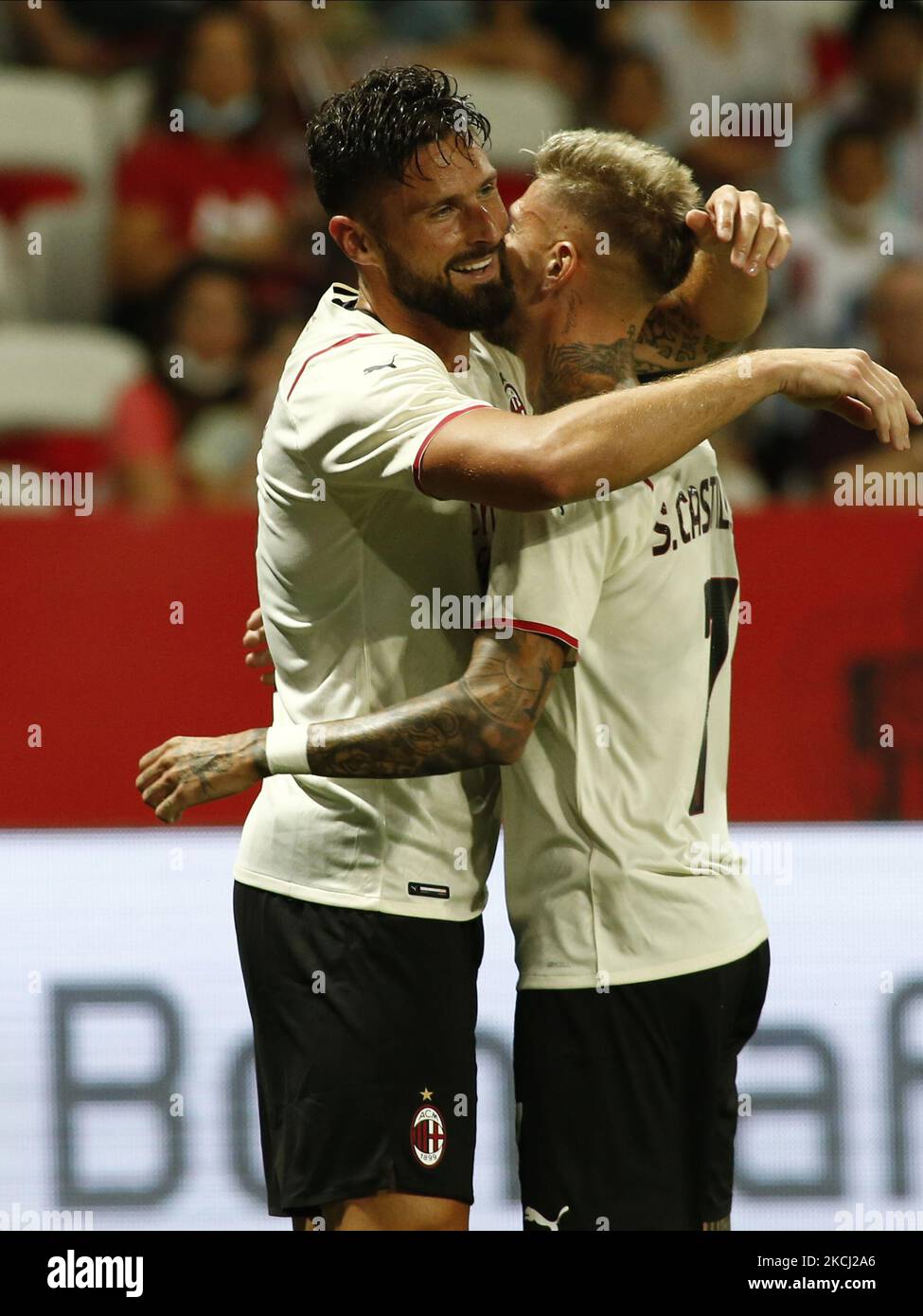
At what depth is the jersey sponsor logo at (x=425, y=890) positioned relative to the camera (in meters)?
2.14

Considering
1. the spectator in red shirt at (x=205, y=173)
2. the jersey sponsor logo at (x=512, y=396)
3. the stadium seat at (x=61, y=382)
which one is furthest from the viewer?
the spectator in red shirt at (x=205, y=173)

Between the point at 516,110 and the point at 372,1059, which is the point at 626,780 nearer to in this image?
the point at 372,1059

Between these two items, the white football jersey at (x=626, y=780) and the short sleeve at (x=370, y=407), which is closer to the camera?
the short sleeve at (x=370, y=407)

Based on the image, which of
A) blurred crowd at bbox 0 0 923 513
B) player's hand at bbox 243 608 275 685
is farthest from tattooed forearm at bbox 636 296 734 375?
blurred crowd at bbox 0 0 923 513

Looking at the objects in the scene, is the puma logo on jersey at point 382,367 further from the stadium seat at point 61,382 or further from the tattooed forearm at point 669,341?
the stadium seat at point 61,382

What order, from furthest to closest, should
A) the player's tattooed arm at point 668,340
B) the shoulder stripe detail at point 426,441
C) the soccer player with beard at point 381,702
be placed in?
the player's tattooed arm at point 668,340
the soccer player with beard at point 381,702
the shoulder stripe detail at point 426,441

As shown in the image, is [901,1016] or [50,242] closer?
[901,1016]

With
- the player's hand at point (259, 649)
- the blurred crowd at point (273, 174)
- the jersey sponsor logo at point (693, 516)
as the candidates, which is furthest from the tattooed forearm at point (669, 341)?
the blurred crowd at point (273, 174)

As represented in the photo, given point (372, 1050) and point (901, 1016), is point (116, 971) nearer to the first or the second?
point (372, 1050)

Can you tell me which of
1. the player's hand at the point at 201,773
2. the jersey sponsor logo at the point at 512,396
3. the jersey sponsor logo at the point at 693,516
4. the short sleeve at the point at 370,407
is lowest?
the player's hand at the point at 201,773

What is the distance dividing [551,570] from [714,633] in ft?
1.37

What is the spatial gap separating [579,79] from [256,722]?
3.12 metres

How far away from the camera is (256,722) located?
352 centimetres

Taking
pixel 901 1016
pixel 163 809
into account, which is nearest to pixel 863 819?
pixel 901 1016
